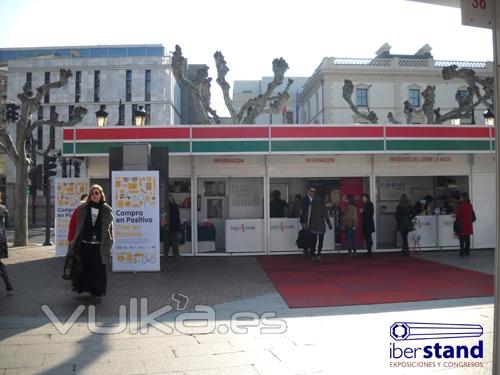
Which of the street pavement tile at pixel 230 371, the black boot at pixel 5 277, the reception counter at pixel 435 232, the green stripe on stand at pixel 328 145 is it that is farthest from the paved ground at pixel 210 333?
the reception counter at pixel 435 232

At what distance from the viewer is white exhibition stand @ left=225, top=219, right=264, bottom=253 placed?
14.3 m

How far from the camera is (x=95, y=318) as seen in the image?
22.2 ft

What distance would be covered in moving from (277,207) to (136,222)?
5356 mm

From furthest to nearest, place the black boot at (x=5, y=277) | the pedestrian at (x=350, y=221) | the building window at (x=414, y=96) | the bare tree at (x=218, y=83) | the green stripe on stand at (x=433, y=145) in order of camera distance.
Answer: the building window at (x=414, y=96) → the bare tree at (x=218, y=83) → the green stripe on stand at (x=433, y=145) → the pedestrian at (x=350, y=221) → the black boot at (x=5, y=277)

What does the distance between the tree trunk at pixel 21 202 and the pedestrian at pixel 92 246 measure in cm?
1180

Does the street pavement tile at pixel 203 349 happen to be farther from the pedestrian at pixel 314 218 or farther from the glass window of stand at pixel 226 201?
the glass window of stand at pixel 226 201

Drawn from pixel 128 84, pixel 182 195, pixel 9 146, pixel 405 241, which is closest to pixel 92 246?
pixel 182 195

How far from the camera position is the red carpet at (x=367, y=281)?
26.9 ft

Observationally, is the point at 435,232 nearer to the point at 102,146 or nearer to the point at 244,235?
the point at 244,235

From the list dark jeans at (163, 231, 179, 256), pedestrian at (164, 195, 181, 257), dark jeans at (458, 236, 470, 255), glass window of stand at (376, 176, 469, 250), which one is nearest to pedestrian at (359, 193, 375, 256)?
glass window of stand at (376, 176, 469, 250)

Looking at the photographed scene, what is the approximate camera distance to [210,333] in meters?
6.00

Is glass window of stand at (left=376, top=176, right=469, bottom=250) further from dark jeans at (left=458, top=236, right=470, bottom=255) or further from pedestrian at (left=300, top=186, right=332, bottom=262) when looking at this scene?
pedestrian at (left=300, top=186, right=332, bottom=262)

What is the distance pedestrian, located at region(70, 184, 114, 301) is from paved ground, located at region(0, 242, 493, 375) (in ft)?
1.10

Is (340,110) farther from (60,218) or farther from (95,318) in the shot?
(95,318)
